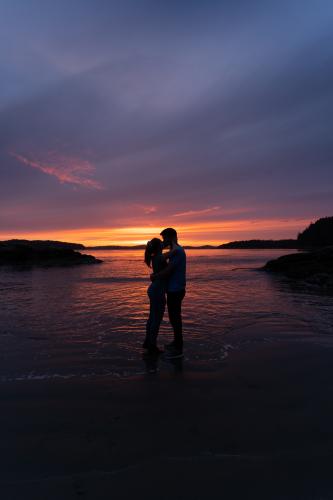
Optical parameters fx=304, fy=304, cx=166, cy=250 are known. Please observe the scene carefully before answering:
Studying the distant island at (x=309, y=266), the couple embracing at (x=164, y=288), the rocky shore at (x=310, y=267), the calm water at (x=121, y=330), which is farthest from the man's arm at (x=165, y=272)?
the rocky shore at (x=310, y=267)

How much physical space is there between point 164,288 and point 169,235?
1134mm

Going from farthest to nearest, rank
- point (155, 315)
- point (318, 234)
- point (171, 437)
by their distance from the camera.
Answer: point (318, 234)
point (155, 315)
point (171, 437)

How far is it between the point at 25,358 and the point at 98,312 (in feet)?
16.6

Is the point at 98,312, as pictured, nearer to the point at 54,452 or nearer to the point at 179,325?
the point at 179,325

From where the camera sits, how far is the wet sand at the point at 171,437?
255 centimetres

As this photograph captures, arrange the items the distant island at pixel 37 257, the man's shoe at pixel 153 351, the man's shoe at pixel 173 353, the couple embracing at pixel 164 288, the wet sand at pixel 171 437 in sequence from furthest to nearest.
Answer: the distant island at pixel 37 257 < the couple embracing at pixel 164 288 < the man's shoe at pixel 153 351 < the man's shoe at pixel 173 353 < the wet sand at pixel 171 437

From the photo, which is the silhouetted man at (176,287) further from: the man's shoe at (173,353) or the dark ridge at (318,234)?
the dark ridge at (318,234)

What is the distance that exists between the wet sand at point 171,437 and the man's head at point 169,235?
2.70 m

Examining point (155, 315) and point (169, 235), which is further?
point (169, 235)

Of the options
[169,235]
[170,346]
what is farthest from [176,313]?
[169,235]

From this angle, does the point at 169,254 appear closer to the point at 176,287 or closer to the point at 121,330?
the point at 176,287

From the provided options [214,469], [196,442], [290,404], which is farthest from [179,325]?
[214,469]

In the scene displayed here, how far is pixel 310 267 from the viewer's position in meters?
25.3

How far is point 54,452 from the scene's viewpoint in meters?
3.00
